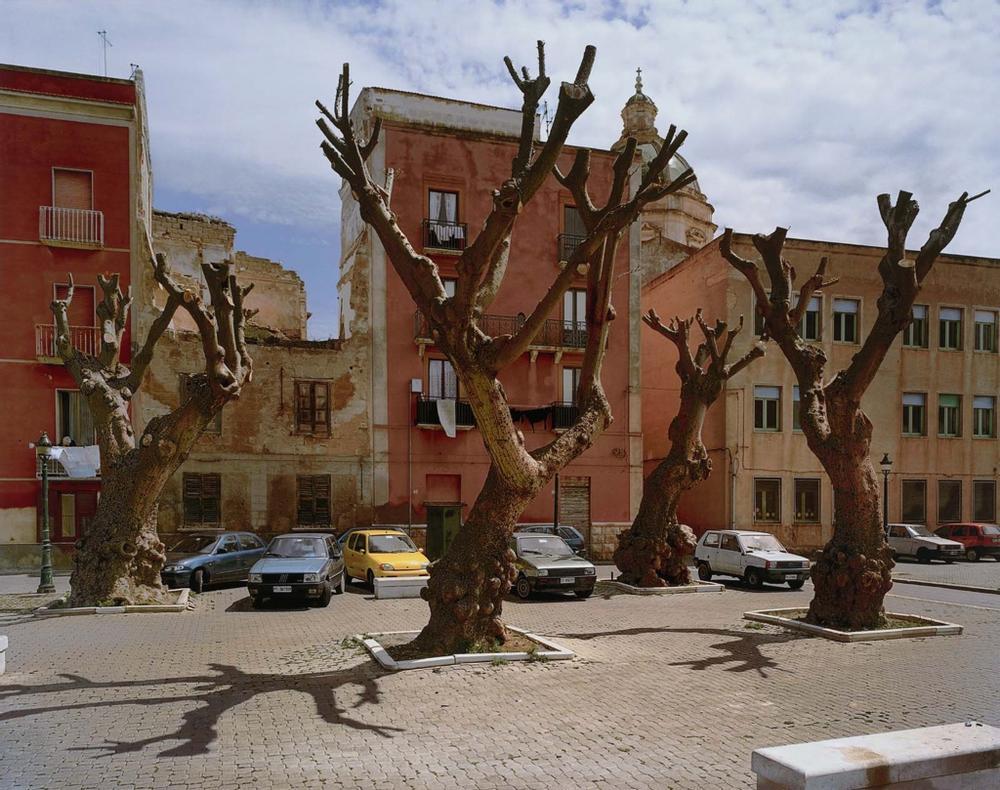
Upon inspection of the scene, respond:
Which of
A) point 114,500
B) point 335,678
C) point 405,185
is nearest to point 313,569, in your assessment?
point 114,500

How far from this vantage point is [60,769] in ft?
21.2

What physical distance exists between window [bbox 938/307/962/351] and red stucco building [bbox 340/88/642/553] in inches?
561

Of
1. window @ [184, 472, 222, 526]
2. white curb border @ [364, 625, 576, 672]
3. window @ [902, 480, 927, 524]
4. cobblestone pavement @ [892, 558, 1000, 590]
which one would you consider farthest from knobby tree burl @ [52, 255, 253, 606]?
window @ [902, 480, 927, 524]

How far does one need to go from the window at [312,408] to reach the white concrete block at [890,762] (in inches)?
1028

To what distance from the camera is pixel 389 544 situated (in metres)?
20.8

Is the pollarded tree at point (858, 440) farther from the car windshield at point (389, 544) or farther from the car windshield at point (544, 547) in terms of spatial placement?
the car windshield at point (389, 544)

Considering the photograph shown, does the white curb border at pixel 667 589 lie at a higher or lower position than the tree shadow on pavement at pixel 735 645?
lower

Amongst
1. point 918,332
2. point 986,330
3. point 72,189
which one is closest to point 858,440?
point 918,332

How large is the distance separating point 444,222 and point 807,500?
18499mm

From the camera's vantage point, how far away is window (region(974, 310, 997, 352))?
119 ft

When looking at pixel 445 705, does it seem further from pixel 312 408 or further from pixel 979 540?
pixel 979 540

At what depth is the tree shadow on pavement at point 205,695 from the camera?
7262 millimetres

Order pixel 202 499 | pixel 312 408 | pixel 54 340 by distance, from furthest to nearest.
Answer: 1. pixel 312 408
2. pixel 202 499
3. pixel 54 340

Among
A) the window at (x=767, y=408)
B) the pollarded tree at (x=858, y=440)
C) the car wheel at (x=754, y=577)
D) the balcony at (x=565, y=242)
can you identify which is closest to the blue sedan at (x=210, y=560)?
the car wheel at (x=754, y=577)
